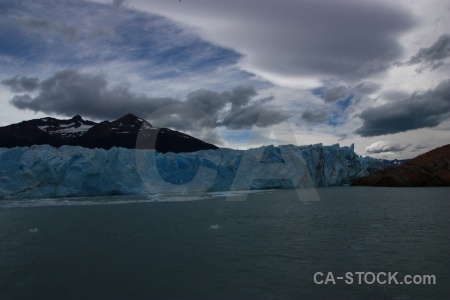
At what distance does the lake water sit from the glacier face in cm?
1790

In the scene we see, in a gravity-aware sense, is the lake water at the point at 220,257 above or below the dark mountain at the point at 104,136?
below

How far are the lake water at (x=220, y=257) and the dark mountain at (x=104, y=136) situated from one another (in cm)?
6894

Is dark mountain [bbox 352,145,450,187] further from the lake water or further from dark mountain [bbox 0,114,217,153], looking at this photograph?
dark mountain [bbox 0,114,217,153]

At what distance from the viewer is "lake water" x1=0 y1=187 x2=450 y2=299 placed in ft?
23.9

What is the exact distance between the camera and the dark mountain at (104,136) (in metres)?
82.9

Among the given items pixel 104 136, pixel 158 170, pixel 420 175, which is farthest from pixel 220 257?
pixel 104 136

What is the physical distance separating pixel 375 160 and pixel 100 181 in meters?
54.5

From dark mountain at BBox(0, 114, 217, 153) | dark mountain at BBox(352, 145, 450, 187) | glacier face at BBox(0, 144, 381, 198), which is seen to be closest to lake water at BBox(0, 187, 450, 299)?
glacier face at BBox(0, 144, 381, 198)

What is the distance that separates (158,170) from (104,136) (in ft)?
184

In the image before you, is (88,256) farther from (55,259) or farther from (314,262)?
(314,262)

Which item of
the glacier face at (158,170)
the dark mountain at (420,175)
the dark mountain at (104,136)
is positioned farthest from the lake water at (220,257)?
the dark mountain at (104,136)

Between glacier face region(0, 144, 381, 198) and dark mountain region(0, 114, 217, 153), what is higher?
dark mountain region(0, 114, 217, 153)

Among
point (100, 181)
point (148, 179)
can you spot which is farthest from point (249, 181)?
point (100, 181)

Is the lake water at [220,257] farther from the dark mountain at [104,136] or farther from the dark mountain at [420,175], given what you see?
the dark mountain at [104,136]
